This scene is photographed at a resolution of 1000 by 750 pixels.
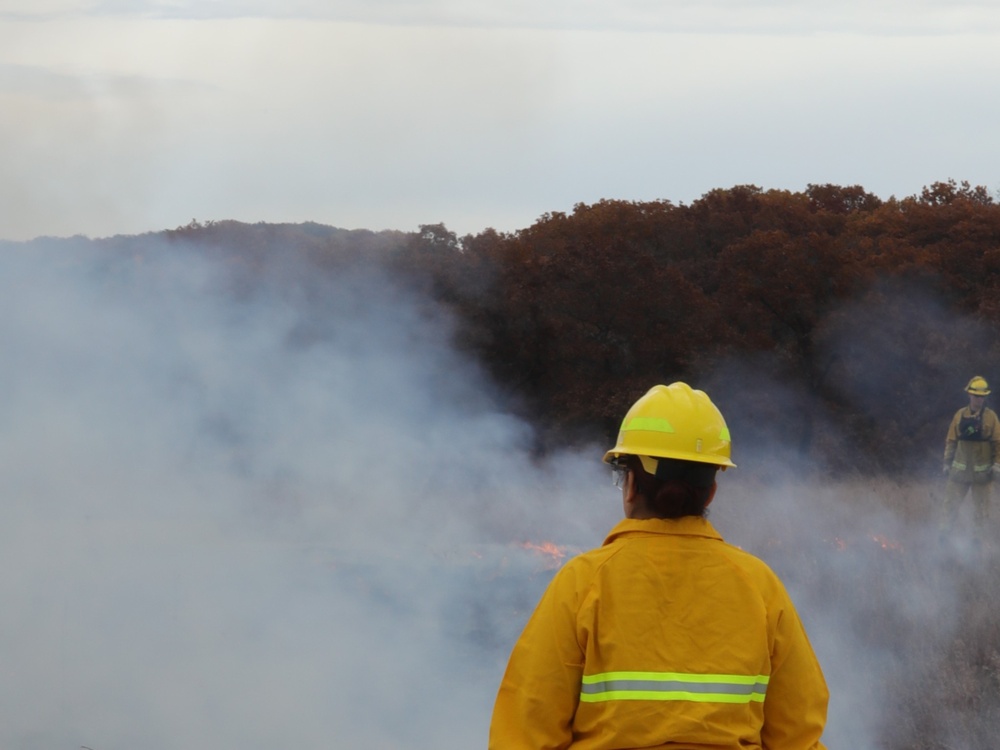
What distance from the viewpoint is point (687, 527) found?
2295 mm

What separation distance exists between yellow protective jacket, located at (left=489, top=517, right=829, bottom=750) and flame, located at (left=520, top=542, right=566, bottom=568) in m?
6.84

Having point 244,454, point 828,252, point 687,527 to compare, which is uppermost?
point 828,252

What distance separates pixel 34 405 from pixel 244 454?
1567 millimetres

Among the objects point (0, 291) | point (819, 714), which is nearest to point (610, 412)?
point (0, 291)

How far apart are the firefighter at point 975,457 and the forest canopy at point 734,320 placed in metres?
2.86

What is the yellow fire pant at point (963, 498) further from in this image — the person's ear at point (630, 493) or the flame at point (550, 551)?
the person's ear at point (630, 493)

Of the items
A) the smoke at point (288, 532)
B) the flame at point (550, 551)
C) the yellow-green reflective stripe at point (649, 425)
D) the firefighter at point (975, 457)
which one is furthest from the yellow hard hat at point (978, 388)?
the yellow-green reflective stripe at point (649, 425)

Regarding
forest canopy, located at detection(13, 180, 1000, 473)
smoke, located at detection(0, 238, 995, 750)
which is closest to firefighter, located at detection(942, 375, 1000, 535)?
smoke, located at detection(0, 238, 995, 750)

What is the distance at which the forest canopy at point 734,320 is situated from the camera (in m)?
12.5

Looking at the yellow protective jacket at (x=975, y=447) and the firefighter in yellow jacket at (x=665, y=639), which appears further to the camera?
the yellow protective jacket at (x=975, y=447)

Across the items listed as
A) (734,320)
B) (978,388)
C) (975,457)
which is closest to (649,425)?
(978,388)

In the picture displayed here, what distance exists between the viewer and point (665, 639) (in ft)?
7.28

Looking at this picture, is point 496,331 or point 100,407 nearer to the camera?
point 100,407

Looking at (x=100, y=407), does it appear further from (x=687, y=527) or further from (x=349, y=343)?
(x=687, y=527)
